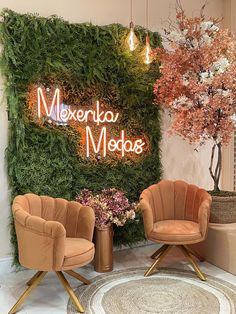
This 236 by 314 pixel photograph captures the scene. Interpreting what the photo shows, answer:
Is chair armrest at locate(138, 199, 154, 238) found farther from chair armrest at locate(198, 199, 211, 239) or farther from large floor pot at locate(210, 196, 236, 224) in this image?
large floor pot at locate(210, 196, 236, 224)

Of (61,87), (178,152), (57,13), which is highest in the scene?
(57,13)

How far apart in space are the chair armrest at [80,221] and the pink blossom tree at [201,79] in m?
1.40

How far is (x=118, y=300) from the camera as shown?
11.4 feet

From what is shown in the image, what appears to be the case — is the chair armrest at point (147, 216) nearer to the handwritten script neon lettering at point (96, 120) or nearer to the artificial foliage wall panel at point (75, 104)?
the artificial foliage wall panel at point (75, 104)

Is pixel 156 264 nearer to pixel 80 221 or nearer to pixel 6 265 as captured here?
pixel 80 221

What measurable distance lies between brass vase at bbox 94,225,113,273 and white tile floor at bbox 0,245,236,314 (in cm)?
11

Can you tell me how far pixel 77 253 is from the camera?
3316 millimetres

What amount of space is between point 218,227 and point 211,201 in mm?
322

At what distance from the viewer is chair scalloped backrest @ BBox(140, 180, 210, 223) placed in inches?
174

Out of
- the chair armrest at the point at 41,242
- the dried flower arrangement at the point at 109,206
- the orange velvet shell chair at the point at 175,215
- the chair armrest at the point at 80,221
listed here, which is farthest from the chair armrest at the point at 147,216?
the chair armrest at the point at 41,242

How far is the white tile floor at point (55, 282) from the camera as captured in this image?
338 cm

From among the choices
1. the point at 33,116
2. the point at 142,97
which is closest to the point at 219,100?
the point at 142,97

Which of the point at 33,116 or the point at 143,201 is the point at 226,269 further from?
the point at 33,116

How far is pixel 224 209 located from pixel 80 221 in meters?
1.69
